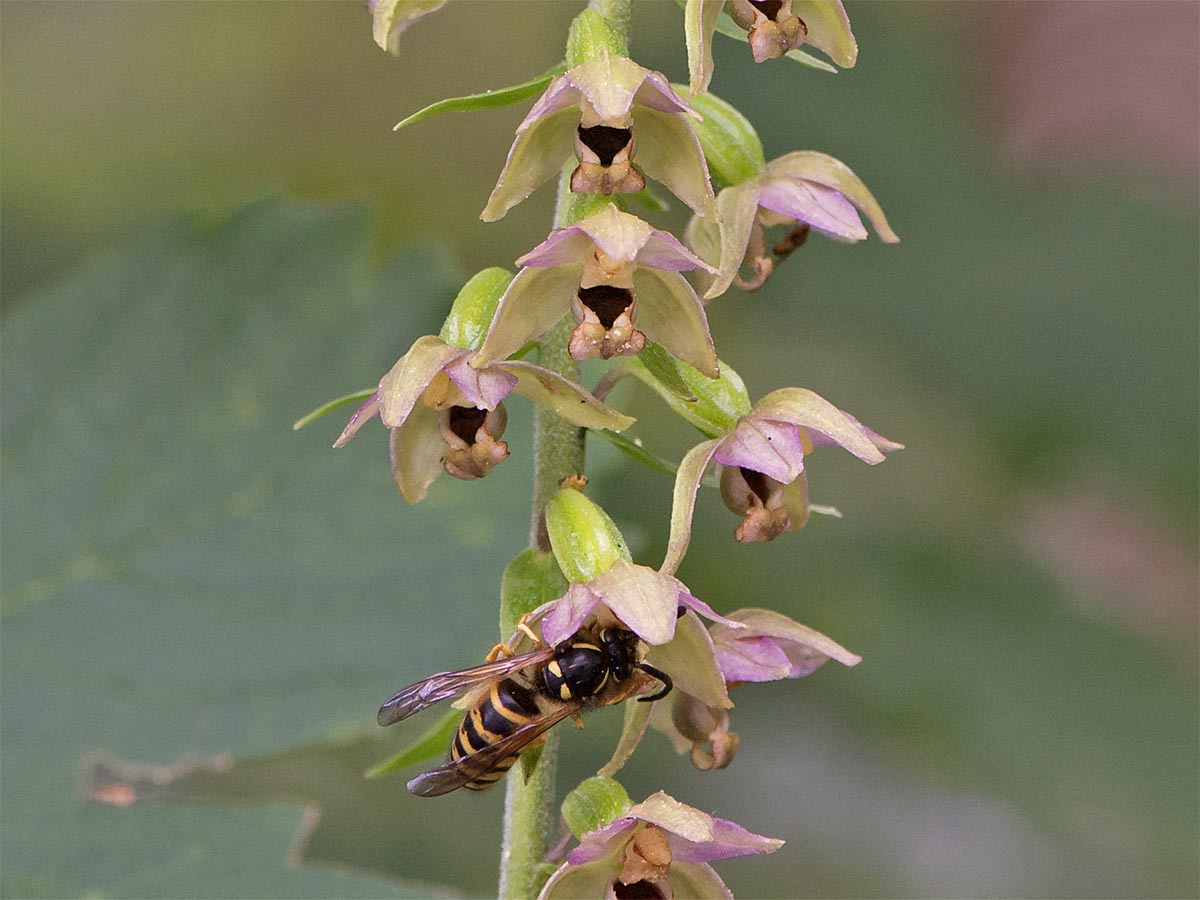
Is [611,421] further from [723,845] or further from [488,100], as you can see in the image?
[723,845]

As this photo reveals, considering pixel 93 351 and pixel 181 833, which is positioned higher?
pixel 93 351

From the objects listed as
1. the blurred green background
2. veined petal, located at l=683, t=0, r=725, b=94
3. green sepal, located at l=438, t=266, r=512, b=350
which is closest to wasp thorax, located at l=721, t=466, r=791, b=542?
green sepal, located at l=438, t=266, r=512, b=350

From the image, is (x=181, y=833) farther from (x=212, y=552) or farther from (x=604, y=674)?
(x=604, y=674)

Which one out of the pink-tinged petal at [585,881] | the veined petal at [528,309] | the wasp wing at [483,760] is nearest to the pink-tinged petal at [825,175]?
the veined petal at [528,309]

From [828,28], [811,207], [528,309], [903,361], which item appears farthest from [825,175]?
[903,361]

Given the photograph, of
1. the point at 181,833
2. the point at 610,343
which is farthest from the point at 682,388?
the point at 181,833

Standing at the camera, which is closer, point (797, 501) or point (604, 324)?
point (604, 324)

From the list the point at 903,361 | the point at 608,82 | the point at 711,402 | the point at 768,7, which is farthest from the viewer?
the point at 903,361

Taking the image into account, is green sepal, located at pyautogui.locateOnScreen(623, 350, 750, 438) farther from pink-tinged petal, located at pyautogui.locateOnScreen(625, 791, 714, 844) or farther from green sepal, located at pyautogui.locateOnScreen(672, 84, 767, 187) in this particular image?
pink-tinged petal, located at pyautogui.locateOnScreen(625, 791, 714, 844)
